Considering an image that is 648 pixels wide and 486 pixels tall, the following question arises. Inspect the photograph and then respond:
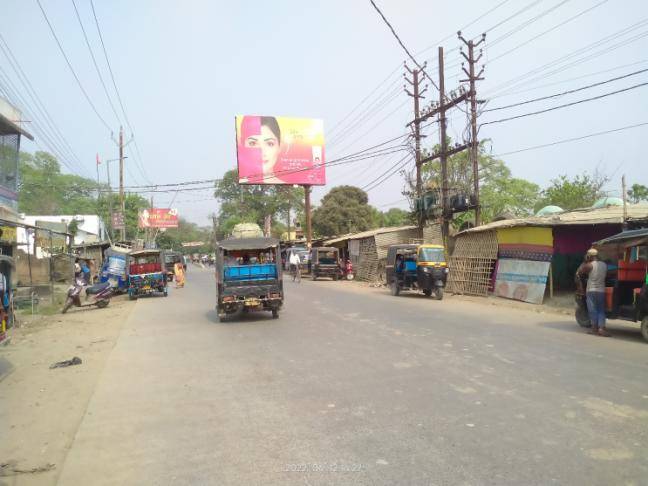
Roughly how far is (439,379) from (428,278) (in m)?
12.9

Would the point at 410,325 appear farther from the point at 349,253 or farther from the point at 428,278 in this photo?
the point at 349,253

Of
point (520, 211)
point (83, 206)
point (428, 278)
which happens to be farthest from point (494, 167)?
point (83, 206)

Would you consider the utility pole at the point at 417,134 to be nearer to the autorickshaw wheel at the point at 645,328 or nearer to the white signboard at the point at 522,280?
the white signboard at the point at 522,280

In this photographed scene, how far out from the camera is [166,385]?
23.6 feet

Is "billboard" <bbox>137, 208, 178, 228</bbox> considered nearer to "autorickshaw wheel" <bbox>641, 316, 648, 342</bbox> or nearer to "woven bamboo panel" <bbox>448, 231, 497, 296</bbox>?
"woven bamboo panel" <bbox>448, 231, 497, 296</bbox>

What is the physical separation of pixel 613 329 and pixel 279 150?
33426 mm

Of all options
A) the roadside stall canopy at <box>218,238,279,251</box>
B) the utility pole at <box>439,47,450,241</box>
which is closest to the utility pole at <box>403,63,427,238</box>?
the utility pole at <box>439,47,450,241</box>

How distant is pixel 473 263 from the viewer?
2111 cm

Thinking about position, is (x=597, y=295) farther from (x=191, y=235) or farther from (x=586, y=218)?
(x=191, y=235)

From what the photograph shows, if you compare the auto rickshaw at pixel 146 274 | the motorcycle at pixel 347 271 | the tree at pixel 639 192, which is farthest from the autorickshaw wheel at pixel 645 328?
the tree at pixel 639 192

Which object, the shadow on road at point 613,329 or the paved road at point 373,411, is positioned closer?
the paved road at point 373,411

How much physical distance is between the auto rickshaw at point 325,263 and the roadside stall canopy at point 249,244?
18.4 m

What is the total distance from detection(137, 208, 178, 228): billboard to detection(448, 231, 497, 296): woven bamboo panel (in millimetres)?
50051

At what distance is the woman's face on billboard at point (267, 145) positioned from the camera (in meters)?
40.9
